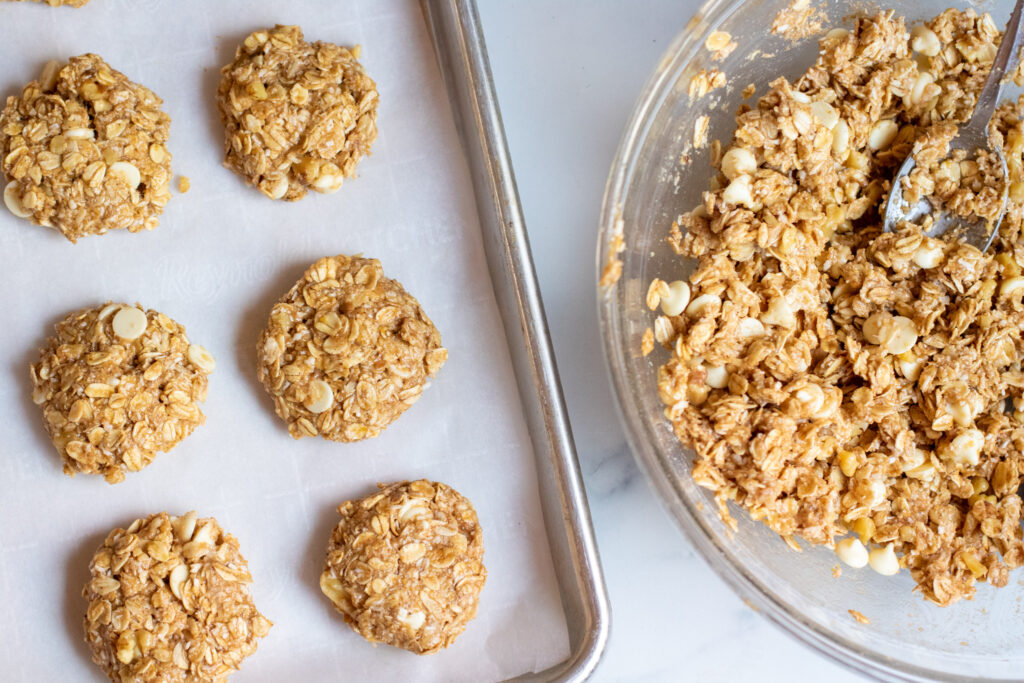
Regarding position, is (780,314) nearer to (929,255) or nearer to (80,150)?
(929,255)

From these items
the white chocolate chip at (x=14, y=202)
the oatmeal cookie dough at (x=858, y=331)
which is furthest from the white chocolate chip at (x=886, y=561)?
the white chocolate chip at (x=14, y=202)

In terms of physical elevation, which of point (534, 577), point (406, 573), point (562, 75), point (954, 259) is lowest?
point (534, 577)

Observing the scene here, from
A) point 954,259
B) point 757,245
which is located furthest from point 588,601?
point 954,259

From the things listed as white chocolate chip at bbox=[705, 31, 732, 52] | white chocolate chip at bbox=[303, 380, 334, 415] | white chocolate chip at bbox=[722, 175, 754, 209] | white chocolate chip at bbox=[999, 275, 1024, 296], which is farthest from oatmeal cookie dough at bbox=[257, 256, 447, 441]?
white chocolate chip at bbox=[999, 275, 1024, 296]

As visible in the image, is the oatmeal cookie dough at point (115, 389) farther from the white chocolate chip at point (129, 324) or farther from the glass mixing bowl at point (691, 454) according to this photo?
the glass mixing bowl at point (691, 454)

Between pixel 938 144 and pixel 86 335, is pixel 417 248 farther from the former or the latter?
pixel 938 144

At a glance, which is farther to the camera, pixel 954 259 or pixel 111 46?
pixel 111 46

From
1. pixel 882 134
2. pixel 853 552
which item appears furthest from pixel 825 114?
pixel 853 552

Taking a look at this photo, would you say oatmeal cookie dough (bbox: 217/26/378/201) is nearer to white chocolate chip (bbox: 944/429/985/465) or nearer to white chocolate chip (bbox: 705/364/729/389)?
white chocolate chip (bbox: 705/364/729/389)
